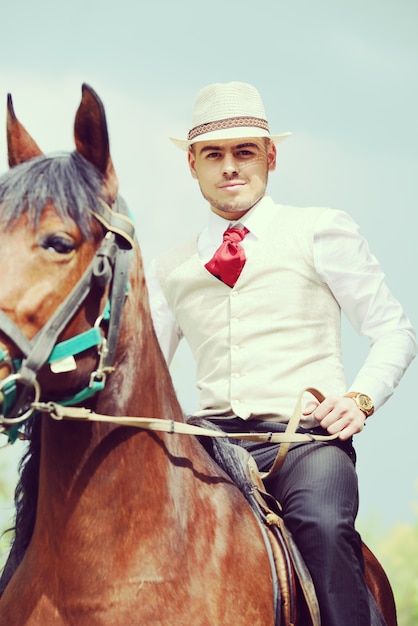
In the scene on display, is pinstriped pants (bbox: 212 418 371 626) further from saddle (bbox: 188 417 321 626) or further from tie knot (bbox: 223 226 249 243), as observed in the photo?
tie knot (bbox: 223 226 249 243)

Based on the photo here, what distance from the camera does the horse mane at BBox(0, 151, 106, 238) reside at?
302cm

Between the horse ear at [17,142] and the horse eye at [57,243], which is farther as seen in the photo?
the horse ear at [17,142]

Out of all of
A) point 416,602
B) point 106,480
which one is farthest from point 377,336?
point 416,602

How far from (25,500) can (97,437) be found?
0.51m

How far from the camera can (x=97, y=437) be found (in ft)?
10.5

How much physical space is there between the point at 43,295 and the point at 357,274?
5.46ft

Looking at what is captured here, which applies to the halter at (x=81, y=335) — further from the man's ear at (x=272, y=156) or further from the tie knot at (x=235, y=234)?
the man's ear at (x=272, y=156)

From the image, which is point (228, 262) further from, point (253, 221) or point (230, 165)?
point (230, 165)

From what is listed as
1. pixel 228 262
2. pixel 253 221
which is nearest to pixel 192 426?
pixel 228 262

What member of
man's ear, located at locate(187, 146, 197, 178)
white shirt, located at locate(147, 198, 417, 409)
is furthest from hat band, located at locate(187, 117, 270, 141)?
white shirt, located at locate(147, 198, 417, 409)

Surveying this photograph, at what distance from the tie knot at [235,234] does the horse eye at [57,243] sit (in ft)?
4.34

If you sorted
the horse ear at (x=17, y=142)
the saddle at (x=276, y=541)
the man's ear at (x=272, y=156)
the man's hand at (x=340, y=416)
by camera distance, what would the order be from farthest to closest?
the man's ear at (x=272, y=156)
the man's hand at (x=340, y=416)
the horse ear at (x=17, y=142)
the saddle at (x=276, y=541)

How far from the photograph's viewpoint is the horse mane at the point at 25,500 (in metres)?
3.44

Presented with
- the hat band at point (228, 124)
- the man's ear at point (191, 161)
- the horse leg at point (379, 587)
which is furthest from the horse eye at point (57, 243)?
the horse leg at point (379, 587)
